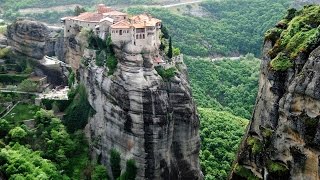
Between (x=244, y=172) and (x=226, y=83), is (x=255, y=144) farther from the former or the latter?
(x=226, y=83)

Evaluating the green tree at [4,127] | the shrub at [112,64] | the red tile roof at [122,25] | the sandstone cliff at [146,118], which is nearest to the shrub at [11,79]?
the green tree at [4,127]

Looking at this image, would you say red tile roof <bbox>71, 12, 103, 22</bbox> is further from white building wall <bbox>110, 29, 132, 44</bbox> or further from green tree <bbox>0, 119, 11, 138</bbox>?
green tree <bbox>0, 119, 11, 138</bbox>

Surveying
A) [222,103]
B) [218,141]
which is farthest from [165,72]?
[222,103]

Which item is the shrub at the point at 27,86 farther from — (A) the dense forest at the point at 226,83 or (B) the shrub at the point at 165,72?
(A) the dense forest at the point at 226,83

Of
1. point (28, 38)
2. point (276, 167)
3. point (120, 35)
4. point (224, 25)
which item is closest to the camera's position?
point (276, 167)

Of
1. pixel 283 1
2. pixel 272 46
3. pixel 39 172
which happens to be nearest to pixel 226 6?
pixel 283 1

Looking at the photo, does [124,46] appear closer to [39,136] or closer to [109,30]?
[109,30]

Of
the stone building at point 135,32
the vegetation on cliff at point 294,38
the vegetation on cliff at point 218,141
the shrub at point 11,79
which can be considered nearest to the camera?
the vegetation on cliff at point 294,38
